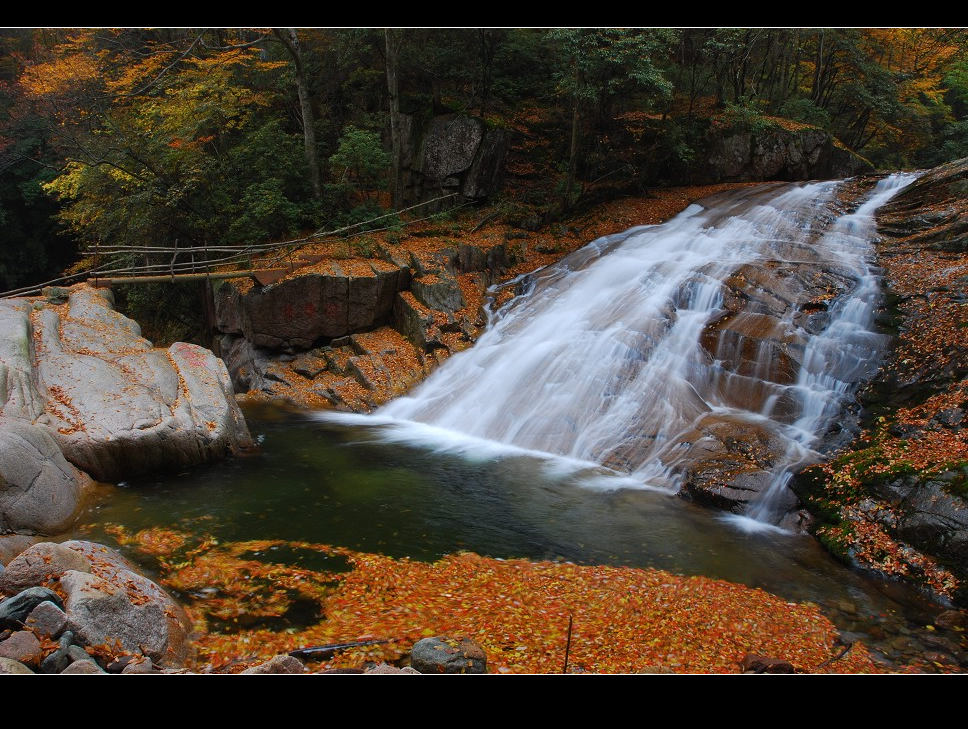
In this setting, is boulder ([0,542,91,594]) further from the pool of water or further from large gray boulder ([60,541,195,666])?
the pool of water

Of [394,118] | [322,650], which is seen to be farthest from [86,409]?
[394,118]

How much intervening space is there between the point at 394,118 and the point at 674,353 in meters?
11.7

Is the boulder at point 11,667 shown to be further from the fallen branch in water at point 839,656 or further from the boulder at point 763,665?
the fallen branch in water at point 839,656

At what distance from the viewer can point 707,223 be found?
61.3 feet

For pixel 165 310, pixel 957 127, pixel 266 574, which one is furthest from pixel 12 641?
pixel 957 127

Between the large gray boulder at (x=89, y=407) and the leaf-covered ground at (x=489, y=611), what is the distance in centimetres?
129

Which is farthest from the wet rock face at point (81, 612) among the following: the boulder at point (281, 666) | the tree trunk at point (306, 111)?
the tree trunk at point (306, 111)

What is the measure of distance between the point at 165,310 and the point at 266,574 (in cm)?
1690

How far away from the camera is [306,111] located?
1908 centimetres

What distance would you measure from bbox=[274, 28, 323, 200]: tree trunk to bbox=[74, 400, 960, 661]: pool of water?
35.7 feet

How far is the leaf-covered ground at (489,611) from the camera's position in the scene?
5.82 meters

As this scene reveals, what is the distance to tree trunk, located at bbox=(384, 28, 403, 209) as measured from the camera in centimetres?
1877

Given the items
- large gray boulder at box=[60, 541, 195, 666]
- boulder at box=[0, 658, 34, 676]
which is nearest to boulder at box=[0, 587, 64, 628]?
large gray boulder at box=[60, 541, 195, 666]

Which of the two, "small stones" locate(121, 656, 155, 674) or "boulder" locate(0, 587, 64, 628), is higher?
"boulder" locate(0, 587, 64, 628)
